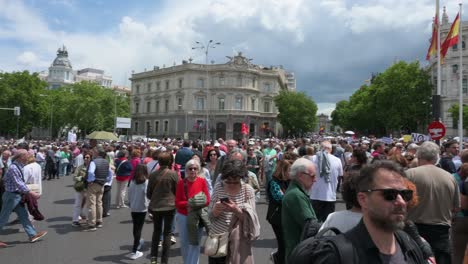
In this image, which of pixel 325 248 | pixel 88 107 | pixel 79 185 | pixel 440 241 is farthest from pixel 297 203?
pixel 88 107

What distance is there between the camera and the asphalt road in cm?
659

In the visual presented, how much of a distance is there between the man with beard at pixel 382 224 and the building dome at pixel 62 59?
5821 inches

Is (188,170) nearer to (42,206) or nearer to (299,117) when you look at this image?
(42,206)

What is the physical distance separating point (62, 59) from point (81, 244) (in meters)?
144

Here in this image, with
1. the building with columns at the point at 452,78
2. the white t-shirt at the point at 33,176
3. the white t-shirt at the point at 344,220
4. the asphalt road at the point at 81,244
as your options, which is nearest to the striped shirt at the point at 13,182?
the white t-shirt at the point at 33,176

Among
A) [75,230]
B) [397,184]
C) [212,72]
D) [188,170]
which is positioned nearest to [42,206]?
[75,230]

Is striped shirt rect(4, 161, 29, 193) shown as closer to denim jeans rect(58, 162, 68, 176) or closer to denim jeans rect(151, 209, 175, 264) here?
denim jeans rect(151, 209, 175, 264)

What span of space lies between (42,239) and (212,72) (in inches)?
2588

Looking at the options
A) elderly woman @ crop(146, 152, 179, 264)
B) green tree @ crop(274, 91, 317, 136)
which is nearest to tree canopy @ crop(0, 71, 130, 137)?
green tree @ crop(274, 91, 317, 136)

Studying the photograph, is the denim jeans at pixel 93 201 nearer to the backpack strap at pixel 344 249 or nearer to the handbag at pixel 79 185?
the handbag at pixel 79 185

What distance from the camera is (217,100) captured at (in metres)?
71.7

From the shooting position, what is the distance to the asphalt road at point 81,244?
260 inches

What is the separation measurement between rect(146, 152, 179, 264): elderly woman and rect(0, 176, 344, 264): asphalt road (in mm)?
570

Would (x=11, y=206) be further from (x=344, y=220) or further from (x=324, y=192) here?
(x=344, y=220)
